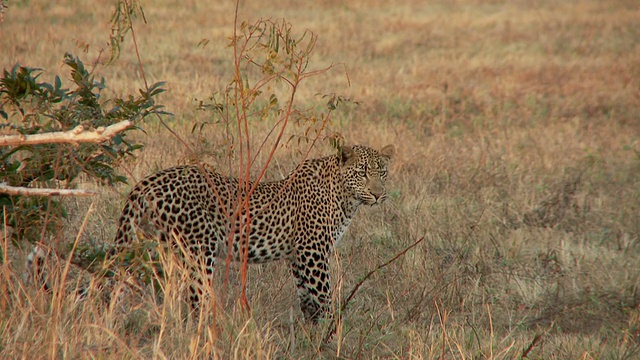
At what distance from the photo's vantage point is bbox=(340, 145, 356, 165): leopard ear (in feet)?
20.8

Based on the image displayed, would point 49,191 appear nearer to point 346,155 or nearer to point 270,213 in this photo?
point 270,213

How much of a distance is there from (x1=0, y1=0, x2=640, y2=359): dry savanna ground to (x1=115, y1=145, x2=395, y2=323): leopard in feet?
0.77

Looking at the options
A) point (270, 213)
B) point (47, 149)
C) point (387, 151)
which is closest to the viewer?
point (47, 149)

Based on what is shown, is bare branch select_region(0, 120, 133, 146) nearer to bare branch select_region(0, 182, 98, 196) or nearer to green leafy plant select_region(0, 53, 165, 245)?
bare branch select_region(0, 182, 98, 196)

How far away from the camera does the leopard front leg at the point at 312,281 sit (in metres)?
5.99

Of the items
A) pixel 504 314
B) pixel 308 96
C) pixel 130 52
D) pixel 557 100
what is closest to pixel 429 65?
pixel 557 100

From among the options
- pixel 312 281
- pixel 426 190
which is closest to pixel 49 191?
pixel 312 281

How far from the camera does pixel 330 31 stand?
18.0 m

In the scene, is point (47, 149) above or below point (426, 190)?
above

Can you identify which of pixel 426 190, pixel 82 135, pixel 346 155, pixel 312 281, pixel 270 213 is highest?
pixel 82 135

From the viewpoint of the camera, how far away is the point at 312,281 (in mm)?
6035

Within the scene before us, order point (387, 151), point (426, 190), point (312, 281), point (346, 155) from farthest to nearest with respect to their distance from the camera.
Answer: point (426, 190) → point (387, 151) → point (346, 155) → point (312, 281)

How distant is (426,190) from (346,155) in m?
2.55

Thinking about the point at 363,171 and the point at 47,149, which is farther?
the point at 363,171
